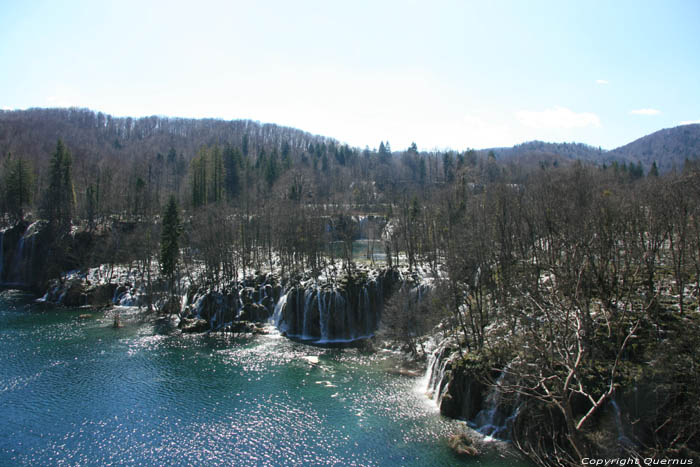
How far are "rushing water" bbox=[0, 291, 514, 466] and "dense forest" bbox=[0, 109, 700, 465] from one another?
5.27m

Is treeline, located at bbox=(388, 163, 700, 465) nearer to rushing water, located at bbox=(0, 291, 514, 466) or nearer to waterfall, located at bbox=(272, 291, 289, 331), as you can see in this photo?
rushing water, located at bbox=(0, 291, 514, 466)

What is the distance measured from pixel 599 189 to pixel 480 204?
18638mm

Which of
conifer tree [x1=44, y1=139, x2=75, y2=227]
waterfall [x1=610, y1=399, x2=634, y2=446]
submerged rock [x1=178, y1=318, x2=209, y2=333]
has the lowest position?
submerged rock [x1=178, y1=318, x2=209, y2=333]

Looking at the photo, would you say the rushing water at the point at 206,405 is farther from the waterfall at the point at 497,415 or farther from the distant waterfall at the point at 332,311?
the distant waterfall at the point at 332,311

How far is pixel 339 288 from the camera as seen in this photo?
54.0m

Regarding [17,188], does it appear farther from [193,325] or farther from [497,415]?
[497,415]

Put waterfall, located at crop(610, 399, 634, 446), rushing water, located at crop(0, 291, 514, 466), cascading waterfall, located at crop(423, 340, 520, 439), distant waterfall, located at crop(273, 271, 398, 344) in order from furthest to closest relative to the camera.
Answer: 1. distant waterfall, located at crop(273, 271, 398, 344)
2. cascading waterfall, located at crop(423, 340, 520, 439)
3. rushing water, located at crop(0, 291, 514, 466)
4. waterfall, located at crop(610, 399, 634, 446)

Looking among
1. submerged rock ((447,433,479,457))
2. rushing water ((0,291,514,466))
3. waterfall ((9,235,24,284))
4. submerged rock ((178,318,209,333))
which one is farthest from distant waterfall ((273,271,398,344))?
waterfall ((9,235,24,284))

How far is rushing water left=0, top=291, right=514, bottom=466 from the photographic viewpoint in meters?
26.1

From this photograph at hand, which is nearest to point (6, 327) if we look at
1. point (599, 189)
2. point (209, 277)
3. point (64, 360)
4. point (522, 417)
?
point (64, 360)

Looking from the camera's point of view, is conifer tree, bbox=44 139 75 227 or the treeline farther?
conifer tree, bbox=44 139 75 227

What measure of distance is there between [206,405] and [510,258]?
3260 cm

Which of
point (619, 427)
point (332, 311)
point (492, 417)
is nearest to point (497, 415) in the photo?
point (492, 417)

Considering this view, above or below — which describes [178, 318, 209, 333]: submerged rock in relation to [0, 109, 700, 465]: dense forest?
below
